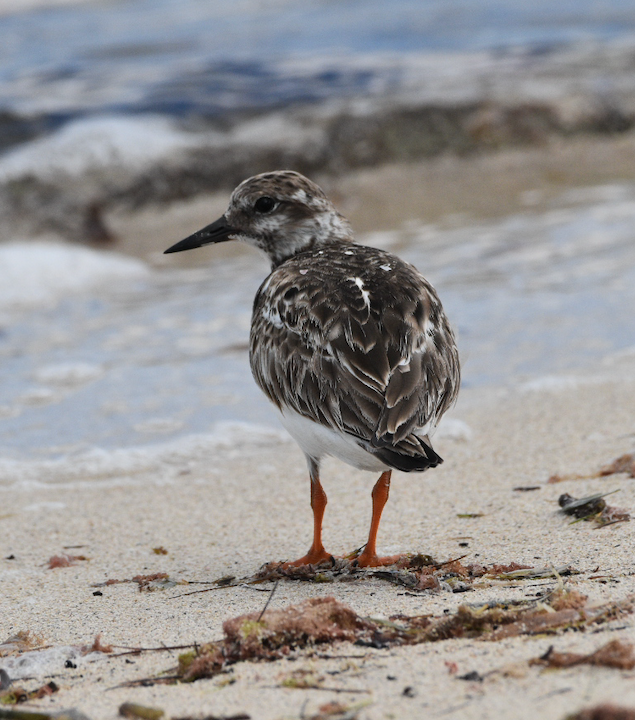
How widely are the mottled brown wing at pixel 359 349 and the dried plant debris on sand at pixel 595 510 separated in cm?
60

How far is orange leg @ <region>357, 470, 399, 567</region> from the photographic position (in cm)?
304

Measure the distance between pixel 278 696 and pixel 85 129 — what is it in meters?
10.1

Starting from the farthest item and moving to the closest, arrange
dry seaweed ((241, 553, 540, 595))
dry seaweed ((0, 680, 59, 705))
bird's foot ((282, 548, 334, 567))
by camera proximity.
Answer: bird's foot ((282, 548, 334, 567))
dry seaweed ((241, 553, 540, 595))
dry seaweed ((0, 680, 59, 705))

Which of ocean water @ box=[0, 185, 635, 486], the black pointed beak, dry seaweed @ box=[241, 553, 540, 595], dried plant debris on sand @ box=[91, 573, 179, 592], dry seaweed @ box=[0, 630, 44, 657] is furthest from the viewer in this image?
ocean water @ box=[0, 185, 635, 486]

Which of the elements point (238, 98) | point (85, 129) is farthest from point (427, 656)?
point (238, 98)

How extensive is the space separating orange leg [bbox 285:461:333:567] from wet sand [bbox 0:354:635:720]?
6.9 inches

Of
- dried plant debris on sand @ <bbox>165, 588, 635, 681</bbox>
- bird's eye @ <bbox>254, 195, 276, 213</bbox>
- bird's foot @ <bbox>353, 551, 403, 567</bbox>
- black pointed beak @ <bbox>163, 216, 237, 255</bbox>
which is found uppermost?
bird's eye @ <bbox>254, 195, 276, 213</bbox>

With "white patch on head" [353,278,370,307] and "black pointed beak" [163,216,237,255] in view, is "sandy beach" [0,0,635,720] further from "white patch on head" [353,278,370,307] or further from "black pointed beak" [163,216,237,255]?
"black pointed beak" [163,216,237,255]

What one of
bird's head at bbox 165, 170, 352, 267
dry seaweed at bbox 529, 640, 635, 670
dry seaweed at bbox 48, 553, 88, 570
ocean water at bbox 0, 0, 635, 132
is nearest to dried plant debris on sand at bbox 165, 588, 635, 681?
dry seaweed at bbox 529, 640, 635, 670

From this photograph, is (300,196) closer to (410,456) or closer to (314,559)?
(314,559)

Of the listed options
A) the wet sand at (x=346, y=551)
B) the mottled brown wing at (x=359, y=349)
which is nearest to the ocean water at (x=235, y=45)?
the wet sand at (x=346, y=551)

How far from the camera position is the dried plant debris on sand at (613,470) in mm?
3662

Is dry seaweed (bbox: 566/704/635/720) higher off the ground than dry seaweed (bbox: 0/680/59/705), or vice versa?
dry seaweed (bbox: 566/704/635/720)

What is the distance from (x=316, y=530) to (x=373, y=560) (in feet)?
0.95
